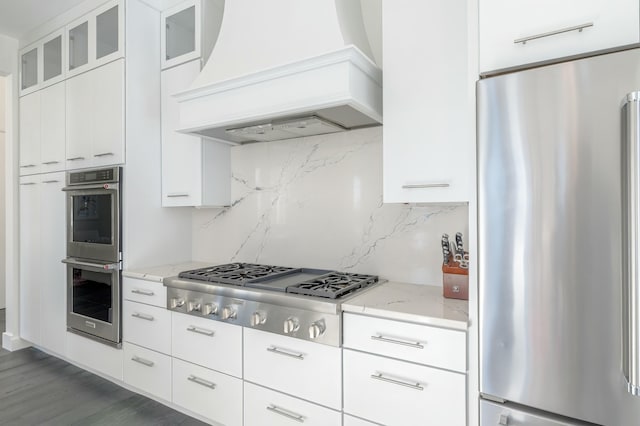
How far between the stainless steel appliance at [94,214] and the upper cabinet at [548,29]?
2.33 meters

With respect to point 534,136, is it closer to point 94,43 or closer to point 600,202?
point 600,202

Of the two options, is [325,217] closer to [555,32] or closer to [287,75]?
[287,75]

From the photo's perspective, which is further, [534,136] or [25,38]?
[25,38]

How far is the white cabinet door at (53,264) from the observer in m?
2.80

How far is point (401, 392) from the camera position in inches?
55.6

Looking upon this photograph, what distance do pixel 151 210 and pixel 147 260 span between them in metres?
0.36

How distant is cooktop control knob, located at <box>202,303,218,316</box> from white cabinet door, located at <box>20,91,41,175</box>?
2.29 meters

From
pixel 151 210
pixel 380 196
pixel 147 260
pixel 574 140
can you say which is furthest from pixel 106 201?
pixel 574 140

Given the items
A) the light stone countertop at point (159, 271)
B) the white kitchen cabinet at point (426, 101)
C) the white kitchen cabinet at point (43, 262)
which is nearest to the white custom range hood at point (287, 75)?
the white kitchen cabinet at point (426, 101)

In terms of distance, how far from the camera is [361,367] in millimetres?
1501

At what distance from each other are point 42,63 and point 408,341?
142 inches

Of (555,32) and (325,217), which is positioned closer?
(555,32)

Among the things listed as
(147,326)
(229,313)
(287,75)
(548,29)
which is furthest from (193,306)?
(548,29)

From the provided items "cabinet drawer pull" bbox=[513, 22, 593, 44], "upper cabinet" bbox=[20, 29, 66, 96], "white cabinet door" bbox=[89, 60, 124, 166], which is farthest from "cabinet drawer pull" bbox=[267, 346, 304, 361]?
"upper cabinet" bbox=[20, 29, 66, 96]
